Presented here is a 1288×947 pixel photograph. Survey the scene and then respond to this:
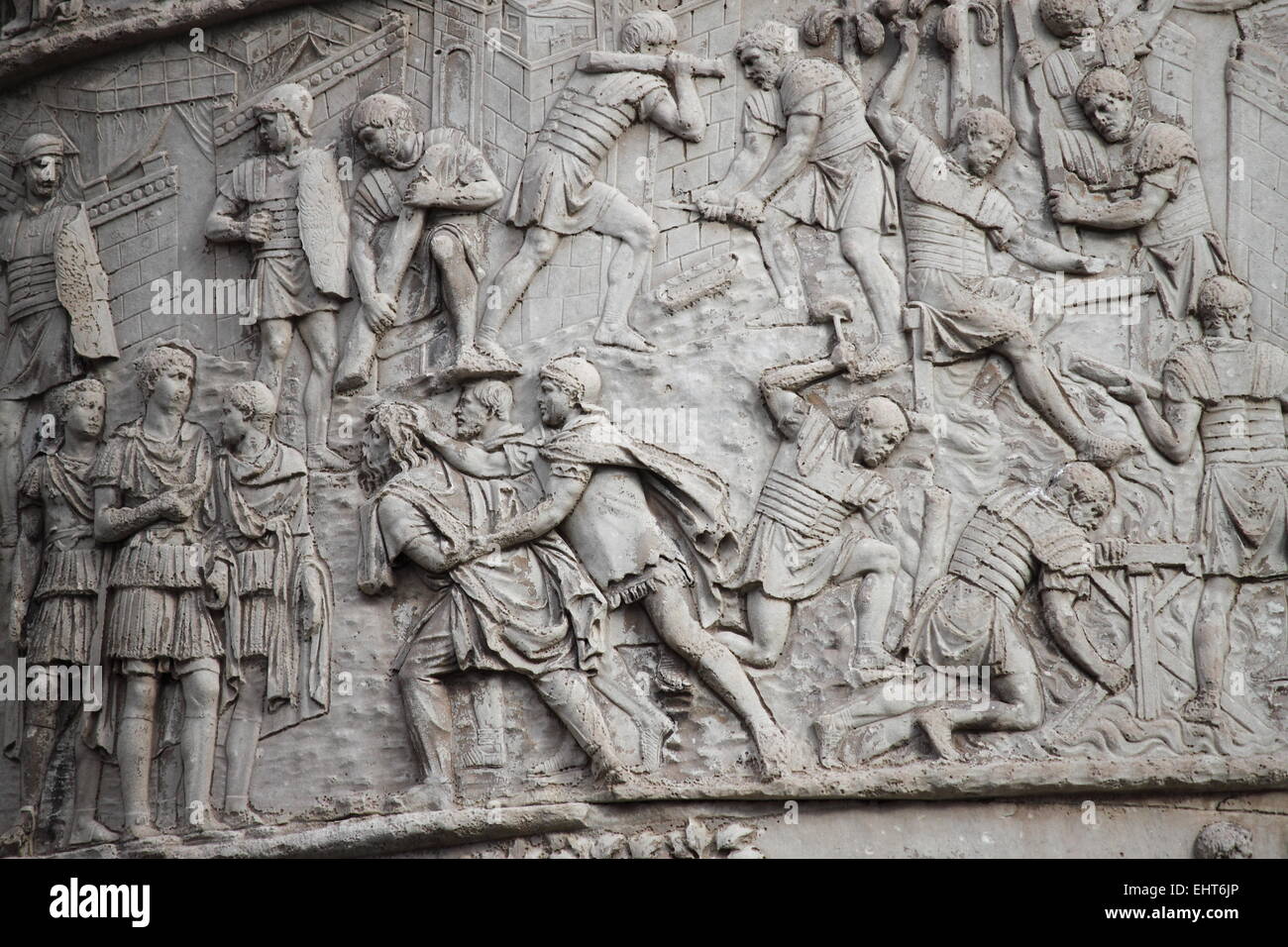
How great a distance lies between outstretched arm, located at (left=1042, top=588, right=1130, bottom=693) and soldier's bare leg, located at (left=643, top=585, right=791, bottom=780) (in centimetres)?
155

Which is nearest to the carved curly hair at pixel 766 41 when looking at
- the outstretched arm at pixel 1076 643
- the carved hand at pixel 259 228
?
the carved hand at pixel 259 228

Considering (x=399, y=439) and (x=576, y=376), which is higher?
(x=576, y=376)

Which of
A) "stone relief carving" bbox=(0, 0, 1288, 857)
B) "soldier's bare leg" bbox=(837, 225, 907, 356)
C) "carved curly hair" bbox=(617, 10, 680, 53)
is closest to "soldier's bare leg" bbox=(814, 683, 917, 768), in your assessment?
"stone relief carving" bbox=(0, 0, 1288, 857)

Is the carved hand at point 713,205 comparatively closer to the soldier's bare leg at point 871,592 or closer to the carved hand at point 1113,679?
the soldier's bare leg at point 871,592

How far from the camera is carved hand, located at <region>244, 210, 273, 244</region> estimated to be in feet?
40.8

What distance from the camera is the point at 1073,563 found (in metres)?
11.9

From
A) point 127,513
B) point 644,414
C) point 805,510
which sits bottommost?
point 805,510

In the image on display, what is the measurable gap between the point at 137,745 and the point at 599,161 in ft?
13.1

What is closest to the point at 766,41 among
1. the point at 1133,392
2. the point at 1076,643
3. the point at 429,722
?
the point at 1133,392

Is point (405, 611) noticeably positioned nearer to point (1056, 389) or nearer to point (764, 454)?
point (764, 454)

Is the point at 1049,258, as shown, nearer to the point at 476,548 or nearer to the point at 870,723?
the point at 870,723

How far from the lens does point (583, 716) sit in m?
11.7

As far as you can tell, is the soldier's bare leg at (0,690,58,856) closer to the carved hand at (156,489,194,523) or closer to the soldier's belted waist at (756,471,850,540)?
the carved hand at (156,489,194,523)

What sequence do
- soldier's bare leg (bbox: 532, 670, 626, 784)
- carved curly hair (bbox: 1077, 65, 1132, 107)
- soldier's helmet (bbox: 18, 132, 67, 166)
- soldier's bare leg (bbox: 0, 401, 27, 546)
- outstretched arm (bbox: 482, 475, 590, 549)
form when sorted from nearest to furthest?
1. soldier's bare leg (bbox: 532, 670, 626, 784)
2. outstretched arm (bbox: 482, 475, 590, 549)
3. carved curly hair (bbox: 1077, 65, 1132, 107)
4. soldier's bare leg (bbox: 0, 401, 27, 546)
5. soldier's helmet (bbox: 18, 132, 67, 166)
